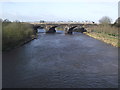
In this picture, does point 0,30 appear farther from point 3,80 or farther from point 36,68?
point 3,80

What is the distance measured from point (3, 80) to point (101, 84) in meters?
5.07

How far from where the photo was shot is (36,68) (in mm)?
11930

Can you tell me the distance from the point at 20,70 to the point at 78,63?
422 cm

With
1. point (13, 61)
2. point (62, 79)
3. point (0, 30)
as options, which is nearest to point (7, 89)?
point (62, 79)

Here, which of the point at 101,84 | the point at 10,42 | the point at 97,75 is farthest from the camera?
the point at 10,42

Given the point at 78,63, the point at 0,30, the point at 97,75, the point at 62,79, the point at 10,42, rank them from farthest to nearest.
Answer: the point at 10,42 → the point at 0,30 → the point at 78,63 → the point at 97,75 → the point at 62,79

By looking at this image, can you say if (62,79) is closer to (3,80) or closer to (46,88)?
(46,88)

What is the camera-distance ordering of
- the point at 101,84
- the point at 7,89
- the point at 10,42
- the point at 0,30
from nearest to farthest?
the point at 7,89 → the point at 101,84 → the point at 0,30 → the point at 10,42

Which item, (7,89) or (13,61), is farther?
(13,61)

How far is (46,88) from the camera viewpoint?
8.55 metres

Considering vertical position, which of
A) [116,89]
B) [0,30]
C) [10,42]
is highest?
[0,30]

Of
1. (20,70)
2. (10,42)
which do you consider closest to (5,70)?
(20,70)

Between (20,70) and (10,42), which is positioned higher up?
(10,42)

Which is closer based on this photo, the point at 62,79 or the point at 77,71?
the point at 62,79
